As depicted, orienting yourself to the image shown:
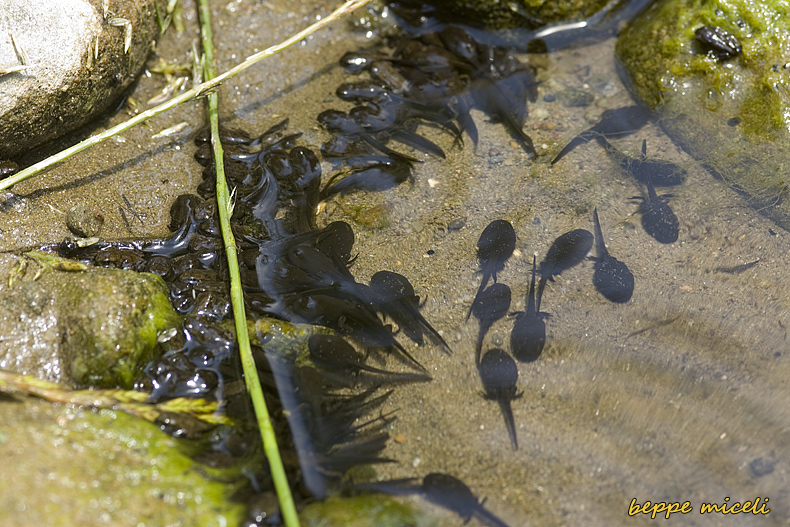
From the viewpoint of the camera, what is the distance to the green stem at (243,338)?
2062 mm

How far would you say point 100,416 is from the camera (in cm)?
219

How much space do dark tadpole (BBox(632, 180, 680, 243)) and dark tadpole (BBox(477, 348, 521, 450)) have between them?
1.27 meters

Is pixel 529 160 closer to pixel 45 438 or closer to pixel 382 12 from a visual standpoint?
pixel 382 12

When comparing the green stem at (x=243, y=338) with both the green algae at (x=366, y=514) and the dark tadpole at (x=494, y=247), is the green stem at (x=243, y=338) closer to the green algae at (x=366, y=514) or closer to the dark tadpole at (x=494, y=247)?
the green algae at (x=366, y=514)

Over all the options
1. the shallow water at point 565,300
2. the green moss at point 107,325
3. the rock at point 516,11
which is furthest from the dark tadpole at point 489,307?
the rock at point 516,11

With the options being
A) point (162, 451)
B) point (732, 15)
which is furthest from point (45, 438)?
point (732, 15)

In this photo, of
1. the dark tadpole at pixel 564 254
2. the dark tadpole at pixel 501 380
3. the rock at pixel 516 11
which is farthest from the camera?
the rock at pixel 516 11

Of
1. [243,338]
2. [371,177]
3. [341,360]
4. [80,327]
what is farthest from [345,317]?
[80,327]

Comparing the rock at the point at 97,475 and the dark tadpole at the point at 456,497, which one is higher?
the rock at the point at 97,475

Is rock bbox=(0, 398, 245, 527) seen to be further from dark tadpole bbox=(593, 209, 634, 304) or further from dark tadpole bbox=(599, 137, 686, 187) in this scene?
dark tadpole bbox=(599, 137, 686, 187)

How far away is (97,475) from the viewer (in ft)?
6.47

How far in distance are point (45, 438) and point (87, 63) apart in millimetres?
2128

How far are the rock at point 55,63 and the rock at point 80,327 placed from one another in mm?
950

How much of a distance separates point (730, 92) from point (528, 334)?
227cm
